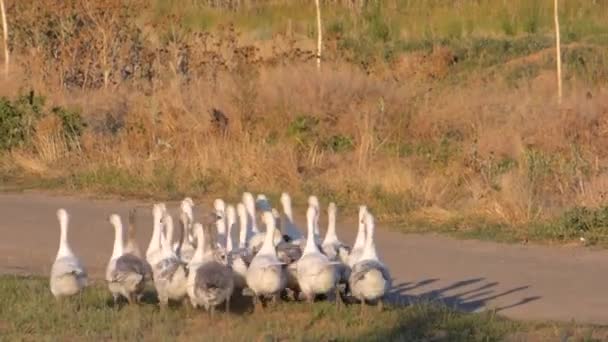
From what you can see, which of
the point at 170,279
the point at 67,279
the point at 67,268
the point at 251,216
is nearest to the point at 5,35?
the point at 251,216

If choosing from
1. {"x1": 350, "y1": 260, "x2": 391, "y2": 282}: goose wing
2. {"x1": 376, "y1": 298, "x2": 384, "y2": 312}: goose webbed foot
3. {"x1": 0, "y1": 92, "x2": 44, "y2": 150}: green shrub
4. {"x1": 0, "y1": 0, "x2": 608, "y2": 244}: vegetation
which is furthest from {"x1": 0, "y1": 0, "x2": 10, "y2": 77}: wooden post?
{"x1": 376, "y1": 298, "x2": 384, "y2": 312}: goose webbed foot

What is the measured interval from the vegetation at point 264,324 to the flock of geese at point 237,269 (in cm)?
12

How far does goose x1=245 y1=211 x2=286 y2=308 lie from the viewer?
10.4 metres

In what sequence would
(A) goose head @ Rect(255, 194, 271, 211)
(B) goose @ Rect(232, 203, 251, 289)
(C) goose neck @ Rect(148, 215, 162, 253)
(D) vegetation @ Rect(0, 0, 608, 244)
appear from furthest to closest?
(D) vegetation @ Rect(0, 0, 608, 244) < (A) goose head @ Rect(255, 194, 271, 211) < (C) goose neck @ Rect(148, 215, 162, 253) < (B) goose @ Rect(232, 203, 251, 289)

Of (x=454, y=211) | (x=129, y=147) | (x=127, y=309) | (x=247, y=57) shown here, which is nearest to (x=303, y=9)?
(x=247, y=57)

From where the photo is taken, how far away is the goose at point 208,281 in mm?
10141

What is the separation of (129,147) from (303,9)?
16.6 m

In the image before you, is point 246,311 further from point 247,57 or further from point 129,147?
point 247,57

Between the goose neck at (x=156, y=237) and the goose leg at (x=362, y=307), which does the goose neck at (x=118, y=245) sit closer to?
the goose neck at (x=156, y=237)

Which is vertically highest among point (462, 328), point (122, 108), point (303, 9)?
point (303, 9)

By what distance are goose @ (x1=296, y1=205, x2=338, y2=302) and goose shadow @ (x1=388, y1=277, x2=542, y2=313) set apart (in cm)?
91

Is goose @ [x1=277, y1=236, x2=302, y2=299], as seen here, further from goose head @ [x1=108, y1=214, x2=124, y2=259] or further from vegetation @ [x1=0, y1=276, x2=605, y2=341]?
goose head @ [x1=108, y1=214, x2=124, y2=259]

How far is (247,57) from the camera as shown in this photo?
23.6 meters

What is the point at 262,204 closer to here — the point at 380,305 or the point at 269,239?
the point at 269,239
